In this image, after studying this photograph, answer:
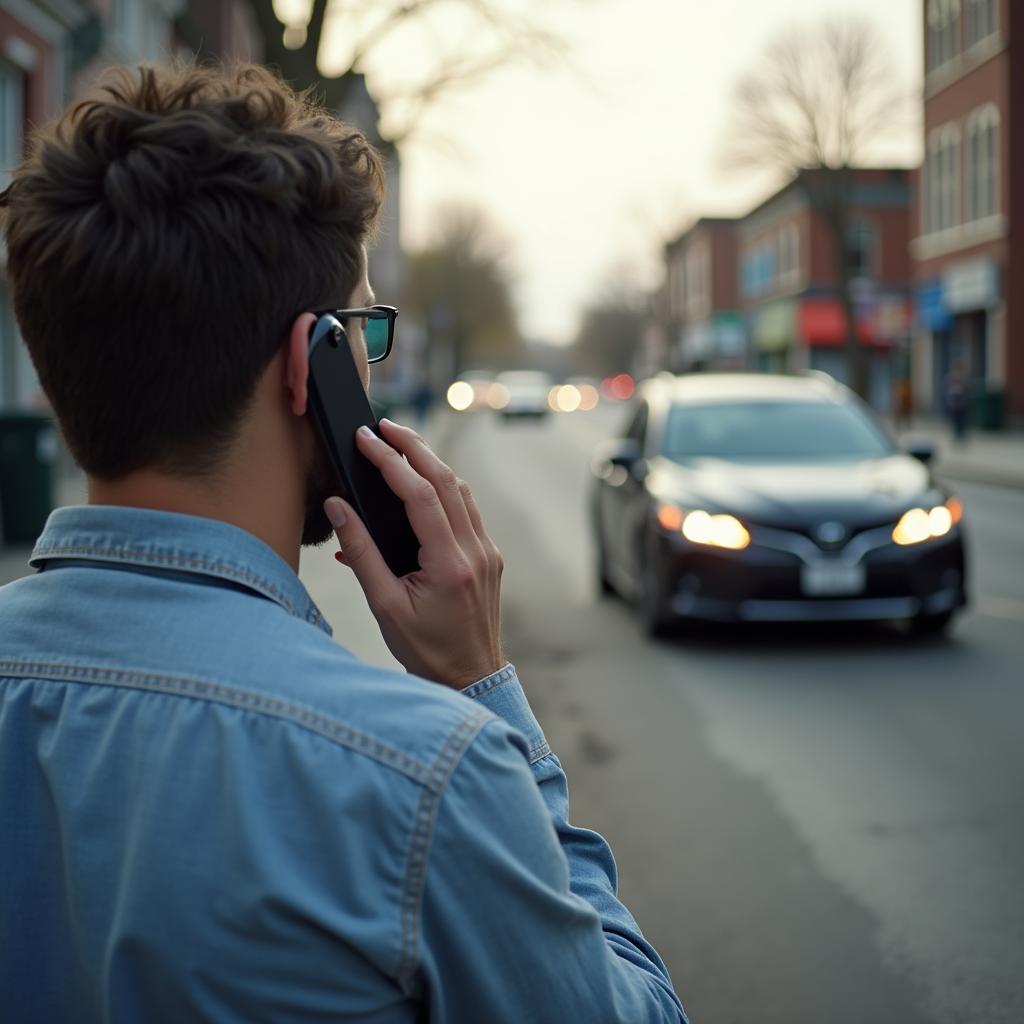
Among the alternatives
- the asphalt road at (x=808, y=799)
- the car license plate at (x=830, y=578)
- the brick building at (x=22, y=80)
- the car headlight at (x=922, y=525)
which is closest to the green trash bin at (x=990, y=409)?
the brick building at (x=22, y=80)

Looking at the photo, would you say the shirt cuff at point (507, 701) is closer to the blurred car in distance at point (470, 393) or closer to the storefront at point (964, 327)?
the storefront at point (964, 327)

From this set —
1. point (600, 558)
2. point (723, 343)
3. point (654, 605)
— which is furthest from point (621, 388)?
point (654, 605)

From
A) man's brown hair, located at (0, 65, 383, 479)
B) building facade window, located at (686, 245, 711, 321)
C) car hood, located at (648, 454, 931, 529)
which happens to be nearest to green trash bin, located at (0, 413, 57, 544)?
car hood, located at (648, 454, 931, 529)

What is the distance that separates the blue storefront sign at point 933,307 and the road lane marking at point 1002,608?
102ft

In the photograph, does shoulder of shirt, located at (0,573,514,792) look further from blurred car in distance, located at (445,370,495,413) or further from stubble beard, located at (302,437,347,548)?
blurred car in distance, located at (445,370,495,413)

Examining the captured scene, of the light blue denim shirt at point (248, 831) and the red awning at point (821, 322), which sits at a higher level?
the red awning at point (821, 322)

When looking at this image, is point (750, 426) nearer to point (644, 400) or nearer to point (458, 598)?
point (644, 400)

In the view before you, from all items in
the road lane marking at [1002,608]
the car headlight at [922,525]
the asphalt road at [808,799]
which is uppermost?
the car headlight at [922,525]

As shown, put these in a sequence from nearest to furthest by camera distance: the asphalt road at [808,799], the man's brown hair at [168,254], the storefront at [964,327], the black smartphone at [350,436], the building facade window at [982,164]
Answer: the man's brown hair at [168,254]
the black smartphone at [350,436]
the asphalt road at [808,799]
the building facade window at [982,164]
the storefront at [964,327]

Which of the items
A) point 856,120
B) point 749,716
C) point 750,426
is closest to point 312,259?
point 749,716

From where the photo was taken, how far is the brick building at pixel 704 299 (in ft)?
253

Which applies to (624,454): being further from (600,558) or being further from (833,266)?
(833,266)

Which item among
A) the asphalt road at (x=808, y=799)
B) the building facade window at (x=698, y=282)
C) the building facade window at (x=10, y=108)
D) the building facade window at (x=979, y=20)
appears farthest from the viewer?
the building facade window at (x=698, y=282)

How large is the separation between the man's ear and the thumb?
6.2 inches
